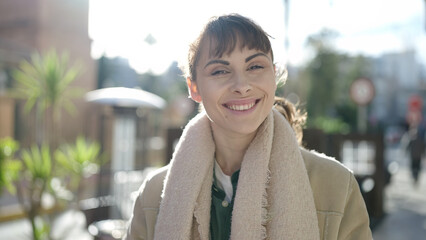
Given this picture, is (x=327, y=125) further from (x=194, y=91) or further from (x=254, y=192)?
(x=254, y=192)

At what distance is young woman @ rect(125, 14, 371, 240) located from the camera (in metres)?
1.56

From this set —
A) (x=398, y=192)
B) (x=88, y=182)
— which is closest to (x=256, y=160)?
(x=398, y=192)

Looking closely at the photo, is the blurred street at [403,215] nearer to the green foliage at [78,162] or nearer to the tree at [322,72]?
the green foliage at [78,162]

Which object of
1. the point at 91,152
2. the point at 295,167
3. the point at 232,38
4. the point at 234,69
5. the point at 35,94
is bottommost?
the point at 91,152

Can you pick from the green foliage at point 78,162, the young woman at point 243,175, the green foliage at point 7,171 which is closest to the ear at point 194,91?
the young woman at point 243,175

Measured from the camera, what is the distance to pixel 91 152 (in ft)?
21.5

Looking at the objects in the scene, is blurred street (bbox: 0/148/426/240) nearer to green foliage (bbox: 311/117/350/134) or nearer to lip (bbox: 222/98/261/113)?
green foliage (bbox: 311/117/350/134)

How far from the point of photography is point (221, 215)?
173 centimetres

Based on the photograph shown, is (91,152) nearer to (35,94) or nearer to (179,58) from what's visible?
(35,94)

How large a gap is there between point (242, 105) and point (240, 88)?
0.07 meters

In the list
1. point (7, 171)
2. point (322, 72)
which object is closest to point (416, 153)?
point (7, 171)

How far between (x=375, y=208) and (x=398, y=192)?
3.71m

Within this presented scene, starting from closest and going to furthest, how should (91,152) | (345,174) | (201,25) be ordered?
(345,174) → (201,25) → (91,152)

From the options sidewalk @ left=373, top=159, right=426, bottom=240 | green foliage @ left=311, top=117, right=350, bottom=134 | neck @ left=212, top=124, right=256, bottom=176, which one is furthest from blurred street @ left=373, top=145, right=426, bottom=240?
neck @ left=212, top=124, right=256, bottom=176
